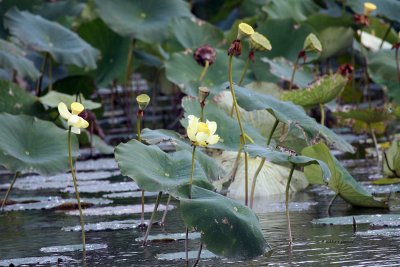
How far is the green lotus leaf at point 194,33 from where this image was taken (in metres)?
6.45

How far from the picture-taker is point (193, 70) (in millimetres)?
5617

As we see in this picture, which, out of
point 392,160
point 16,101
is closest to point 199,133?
point 392,160

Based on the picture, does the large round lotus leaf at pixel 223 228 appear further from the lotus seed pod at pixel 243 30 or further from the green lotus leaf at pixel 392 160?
the green lotus leaf at pixel 392 160

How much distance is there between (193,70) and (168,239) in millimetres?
2730

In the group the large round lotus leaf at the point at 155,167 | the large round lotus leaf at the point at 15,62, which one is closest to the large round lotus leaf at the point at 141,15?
the large round lotus leaf at the point at 15,62

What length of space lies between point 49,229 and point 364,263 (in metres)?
1.17

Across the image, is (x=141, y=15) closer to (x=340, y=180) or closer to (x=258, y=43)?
(x=258, y=43)

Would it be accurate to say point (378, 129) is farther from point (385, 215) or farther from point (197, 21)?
point (385, 215)

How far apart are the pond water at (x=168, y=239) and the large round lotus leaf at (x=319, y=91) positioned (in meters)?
0.38

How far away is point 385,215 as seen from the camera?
123 inches

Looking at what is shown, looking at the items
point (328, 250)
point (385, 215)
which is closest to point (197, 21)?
point (385, 215)

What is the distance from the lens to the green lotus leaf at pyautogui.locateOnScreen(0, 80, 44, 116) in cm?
486

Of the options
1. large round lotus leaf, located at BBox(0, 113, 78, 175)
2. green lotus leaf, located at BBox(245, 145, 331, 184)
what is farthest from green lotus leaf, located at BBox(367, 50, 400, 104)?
green lotus leaf, located at BBox(245, 145, 331, 184)

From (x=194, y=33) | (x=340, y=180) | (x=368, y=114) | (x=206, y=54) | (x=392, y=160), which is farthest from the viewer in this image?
(x=194, y=33)
